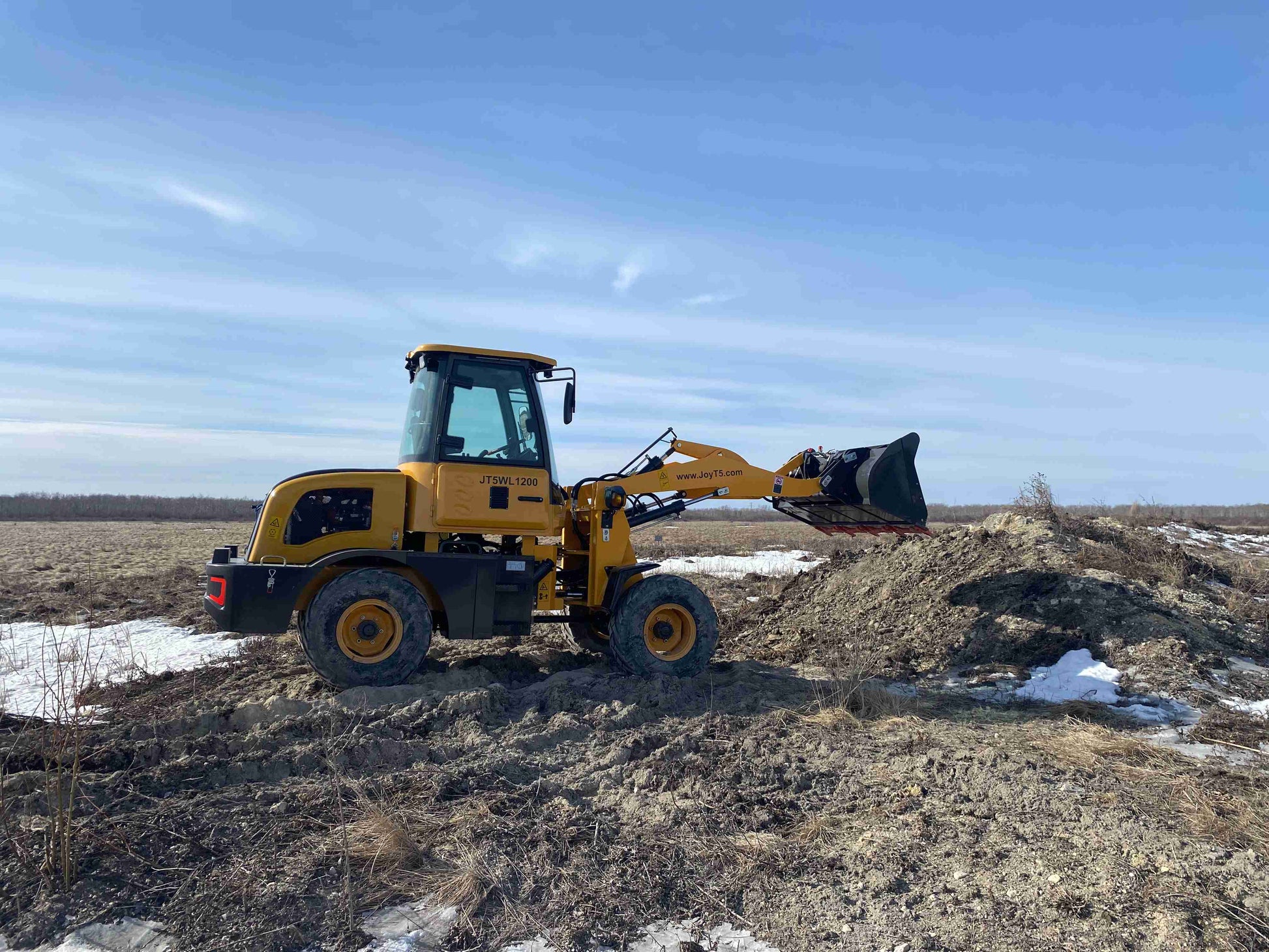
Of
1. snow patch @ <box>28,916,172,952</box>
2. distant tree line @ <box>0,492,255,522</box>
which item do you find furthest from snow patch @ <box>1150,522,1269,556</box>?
distant tree line @ <box>0,492,255,522</box>

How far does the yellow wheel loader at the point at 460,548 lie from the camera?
7.82 metres

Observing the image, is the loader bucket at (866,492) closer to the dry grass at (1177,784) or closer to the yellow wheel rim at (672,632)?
the yellow wheel rim at (672,632)

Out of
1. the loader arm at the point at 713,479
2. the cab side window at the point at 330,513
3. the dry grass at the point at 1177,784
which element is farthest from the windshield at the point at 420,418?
the dry grass at the point at 1177,784

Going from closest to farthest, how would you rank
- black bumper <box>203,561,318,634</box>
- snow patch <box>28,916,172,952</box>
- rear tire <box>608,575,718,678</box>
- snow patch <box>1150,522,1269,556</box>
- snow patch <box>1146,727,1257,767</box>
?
snow patch <box>28,916,172,952</box>, snow patch <box>1146,727,1257,767</box>, black bumper <box>203,561,318,634</box>, rear tire <box>608,575,718,678</box>, snow patch <box>1150,522,1269,556</box>

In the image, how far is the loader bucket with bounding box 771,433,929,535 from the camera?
995 cm

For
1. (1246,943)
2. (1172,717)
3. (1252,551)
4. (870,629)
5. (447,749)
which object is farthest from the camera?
(1252,551)

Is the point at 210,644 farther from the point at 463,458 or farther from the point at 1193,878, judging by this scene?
the point at 1193,878

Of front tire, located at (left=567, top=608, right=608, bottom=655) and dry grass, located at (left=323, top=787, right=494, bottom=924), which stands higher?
front tire, located at (left=567, top=608, right=608, bottom=655)

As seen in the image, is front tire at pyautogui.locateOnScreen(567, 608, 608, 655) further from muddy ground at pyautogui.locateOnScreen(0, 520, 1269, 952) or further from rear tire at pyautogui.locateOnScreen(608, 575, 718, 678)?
rear tire at pyautogui.locateOnScreen(608, 575, 718, 678)

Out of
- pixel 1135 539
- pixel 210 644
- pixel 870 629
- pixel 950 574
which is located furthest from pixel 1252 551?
pixel 210 644

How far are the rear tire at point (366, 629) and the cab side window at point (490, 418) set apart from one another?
140 centimetres

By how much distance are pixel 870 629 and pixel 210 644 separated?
892cm

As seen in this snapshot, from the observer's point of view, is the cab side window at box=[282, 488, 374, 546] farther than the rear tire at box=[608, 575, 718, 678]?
No

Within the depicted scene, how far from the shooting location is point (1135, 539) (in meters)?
13.0
